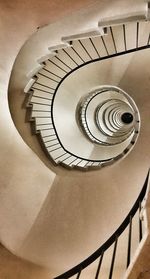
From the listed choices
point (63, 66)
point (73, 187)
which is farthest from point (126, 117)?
point (73, 187)

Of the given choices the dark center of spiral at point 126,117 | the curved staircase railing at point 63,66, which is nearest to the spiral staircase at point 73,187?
the curved staircase railing at point 63,66

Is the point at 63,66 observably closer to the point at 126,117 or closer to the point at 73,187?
the point at 73,187

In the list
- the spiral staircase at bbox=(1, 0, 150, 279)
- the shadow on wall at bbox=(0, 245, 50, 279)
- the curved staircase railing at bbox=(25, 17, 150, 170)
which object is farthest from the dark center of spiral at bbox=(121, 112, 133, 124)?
the shadow on wall at bbox=(0, 245, 50, 279)

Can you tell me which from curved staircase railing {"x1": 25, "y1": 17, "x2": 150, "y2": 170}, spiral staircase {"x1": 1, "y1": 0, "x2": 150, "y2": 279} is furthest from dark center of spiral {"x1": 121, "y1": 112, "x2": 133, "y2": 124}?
spiral staircase {"x1": 1, "y1": 0, "x2": 150, "y2": 279}

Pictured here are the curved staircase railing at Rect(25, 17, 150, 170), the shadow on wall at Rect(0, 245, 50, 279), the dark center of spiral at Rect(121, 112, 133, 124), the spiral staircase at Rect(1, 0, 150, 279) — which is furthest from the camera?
the dark center of spiral at Rect(121, 112, 133, 124)

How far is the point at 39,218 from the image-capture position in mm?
5410

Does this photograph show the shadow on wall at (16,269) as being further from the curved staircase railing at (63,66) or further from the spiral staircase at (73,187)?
the curved staircase railing at (63,66)

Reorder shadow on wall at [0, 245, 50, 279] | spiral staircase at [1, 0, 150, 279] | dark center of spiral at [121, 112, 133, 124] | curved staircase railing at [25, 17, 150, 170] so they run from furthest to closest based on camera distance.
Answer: dark center of spiral at [121, 112, 133, 124], curved staircase railing at [25, 17, 150, 170], shadow on wall at [0, 245, 50, 279], spiral staircase at [1, 0, 150, 279]

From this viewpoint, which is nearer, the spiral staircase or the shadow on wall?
the spiral staircase

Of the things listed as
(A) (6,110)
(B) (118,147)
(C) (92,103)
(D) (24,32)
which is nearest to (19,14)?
(D) (24,32)

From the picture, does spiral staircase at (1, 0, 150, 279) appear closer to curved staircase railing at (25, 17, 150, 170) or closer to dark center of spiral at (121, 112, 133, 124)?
curved staircase railing at (25, 17, 150, 170)

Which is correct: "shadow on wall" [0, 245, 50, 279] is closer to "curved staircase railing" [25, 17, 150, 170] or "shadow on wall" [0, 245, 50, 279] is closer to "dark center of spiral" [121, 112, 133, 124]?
"curved staircase railing" [25, 17, 150, 170]

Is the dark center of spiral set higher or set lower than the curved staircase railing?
lower

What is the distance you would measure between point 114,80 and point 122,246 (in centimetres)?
467
